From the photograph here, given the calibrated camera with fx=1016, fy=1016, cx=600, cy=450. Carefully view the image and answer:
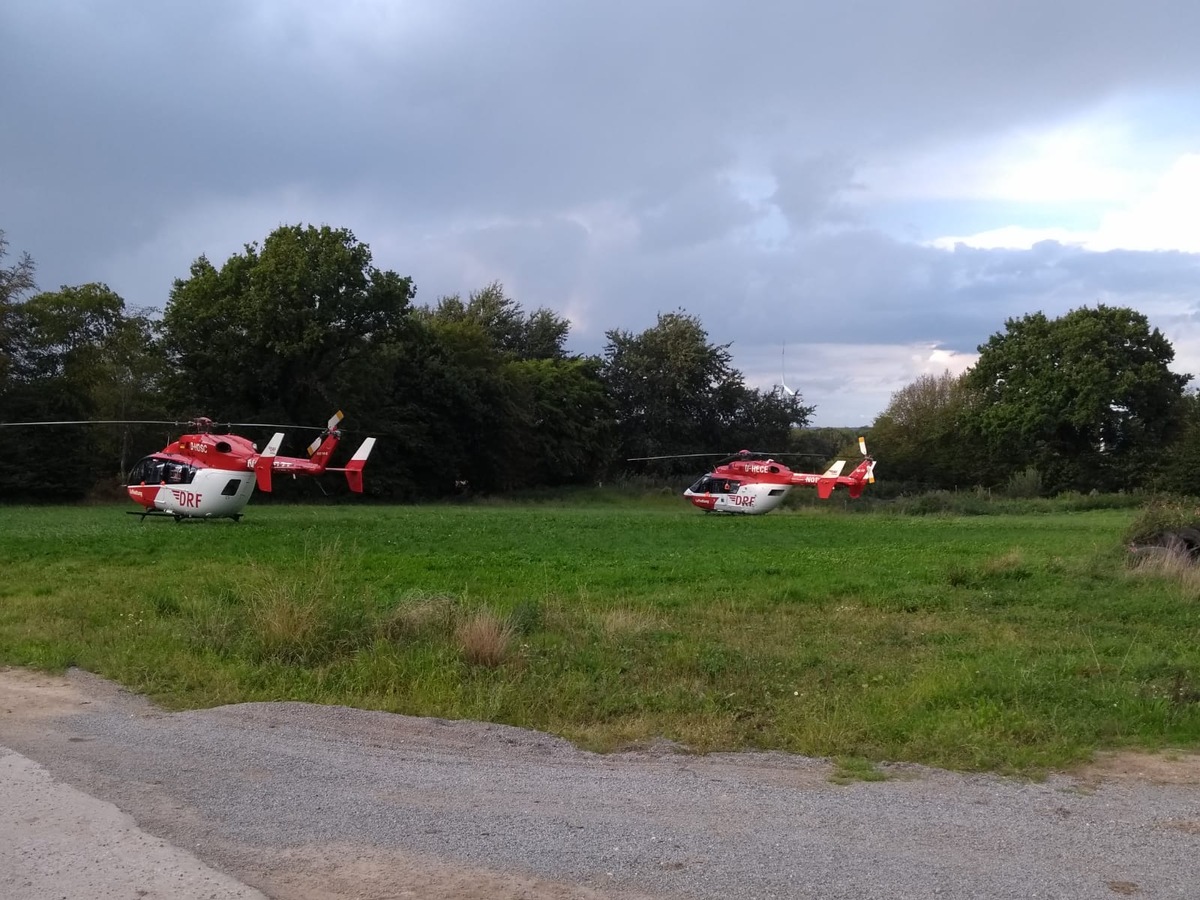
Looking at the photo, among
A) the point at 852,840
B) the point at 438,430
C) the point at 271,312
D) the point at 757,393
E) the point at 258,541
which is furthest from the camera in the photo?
the point at 757,393

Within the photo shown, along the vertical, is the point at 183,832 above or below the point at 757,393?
below

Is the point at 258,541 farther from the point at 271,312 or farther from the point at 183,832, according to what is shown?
the point at 271,312

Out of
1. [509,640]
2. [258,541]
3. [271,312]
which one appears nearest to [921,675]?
[509,640]

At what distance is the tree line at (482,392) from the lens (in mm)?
51594

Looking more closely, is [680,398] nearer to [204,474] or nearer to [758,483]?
[758,483]

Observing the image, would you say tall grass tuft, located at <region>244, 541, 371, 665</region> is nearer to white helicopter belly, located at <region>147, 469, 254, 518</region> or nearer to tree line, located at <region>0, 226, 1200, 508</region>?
white helicopter belly, located at <region>147, 469, 254, 518</region>

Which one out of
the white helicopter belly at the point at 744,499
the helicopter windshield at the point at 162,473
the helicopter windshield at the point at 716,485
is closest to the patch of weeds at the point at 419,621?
the helicopter windshield at the point at 162,473

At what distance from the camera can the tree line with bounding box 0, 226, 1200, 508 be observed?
51.6 meters

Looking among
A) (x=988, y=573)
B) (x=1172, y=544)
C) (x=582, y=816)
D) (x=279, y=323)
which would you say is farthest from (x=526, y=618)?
(x=279, y=323)

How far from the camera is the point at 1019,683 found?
9.13 m

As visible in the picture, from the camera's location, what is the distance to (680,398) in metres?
77.2

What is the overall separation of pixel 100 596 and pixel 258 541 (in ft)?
31.9

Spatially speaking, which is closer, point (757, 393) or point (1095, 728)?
point (1095, 728)

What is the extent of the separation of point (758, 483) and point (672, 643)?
33.2 metres
